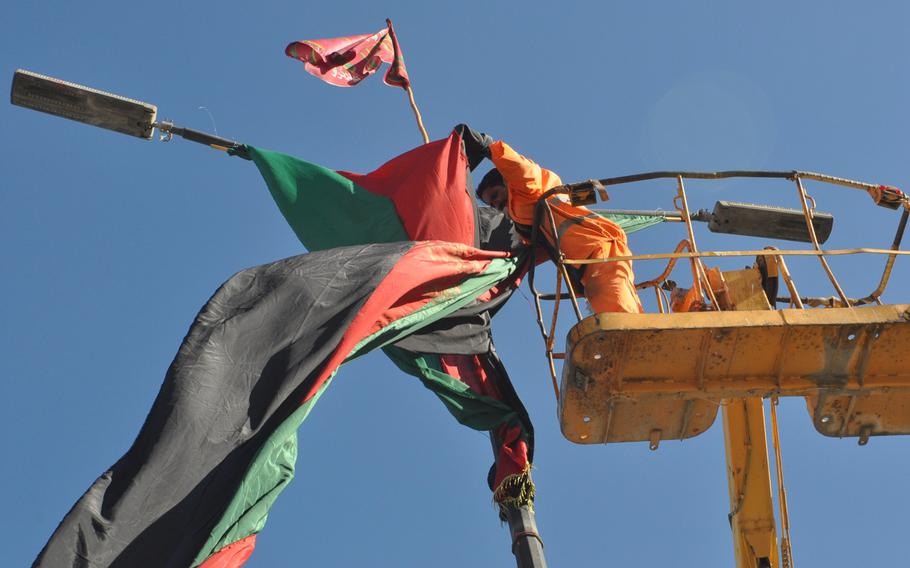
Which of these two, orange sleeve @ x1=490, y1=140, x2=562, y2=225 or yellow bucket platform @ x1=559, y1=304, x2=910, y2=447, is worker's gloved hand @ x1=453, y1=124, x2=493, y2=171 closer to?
orange sleeve @ x1=490, y1=140, x2=562, y2=225

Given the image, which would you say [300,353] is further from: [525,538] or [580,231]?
[580,231]

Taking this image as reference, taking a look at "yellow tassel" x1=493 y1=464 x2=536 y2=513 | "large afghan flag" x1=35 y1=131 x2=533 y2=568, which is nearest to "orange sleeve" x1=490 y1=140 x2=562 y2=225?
"large afghan flag" x1=35 y1=131 x2=533 y2=568

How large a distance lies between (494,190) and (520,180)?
1.51 metres

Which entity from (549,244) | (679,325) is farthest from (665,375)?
(549,244)

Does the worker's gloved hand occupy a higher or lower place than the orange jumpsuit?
higher

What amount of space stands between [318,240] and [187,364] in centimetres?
368

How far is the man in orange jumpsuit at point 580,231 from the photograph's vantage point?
934 centimetres

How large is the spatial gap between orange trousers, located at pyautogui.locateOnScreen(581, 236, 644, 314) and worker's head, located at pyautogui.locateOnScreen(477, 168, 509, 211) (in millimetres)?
2127

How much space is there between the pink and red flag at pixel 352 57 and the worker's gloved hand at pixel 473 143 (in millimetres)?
1733

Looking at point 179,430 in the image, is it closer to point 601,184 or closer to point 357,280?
point 357,280

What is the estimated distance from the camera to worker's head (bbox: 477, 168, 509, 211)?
38.2 ft

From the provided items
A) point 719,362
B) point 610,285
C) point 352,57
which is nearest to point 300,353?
point 610,285

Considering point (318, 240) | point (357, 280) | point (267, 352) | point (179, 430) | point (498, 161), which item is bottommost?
point (179, 430)

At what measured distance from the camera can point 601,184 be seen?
29.4ft
